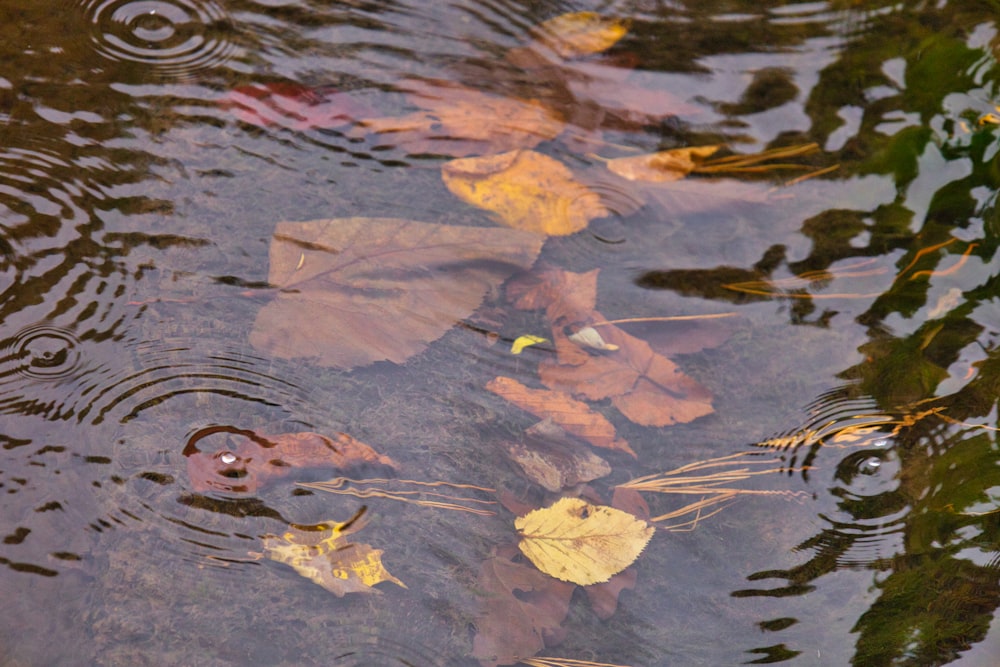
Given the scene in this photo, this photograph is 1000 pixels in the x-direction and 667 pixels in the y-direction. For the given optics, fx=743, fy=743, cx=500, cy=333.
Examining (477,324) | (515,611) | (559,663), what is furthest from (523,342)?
(559,663)

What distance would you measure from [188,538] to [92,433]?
34 cm

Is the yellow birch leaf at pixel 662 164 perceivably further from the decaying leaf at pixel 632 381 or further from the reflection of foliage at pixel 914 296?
the decaying leaf at pixel 632 381

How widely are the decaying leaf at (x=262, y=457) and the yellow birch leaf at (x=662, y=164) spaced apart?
3.95ft

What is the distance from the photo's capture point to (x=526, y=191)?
7.35 ft

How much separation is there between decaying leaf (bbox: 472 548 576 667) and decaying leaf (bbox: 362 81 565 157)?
4.17 feet

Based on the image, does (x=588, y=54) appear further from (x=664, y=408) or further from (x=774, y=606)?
(x=774, y=606)

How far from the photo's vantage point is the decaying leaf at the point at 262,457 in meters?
1.68

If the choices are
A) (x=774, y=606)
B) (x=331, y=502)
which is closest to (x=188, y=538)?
(x=331, y=502)

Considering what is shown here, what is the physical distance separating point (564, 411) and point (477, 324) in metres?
0.34

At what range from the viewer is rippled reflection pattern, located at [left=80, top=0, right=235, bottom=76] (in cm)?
235

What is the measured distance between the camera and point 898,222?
2.24 m

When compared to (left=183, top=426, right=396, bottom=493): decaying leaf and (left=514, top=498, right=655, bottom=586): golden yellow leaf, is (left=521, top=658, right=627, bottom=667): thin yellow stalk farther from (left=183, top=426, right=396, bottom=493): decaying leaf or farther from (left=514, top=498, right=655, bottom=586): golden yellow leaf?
(left=183, top=426, right=396, bottom=493): decaying leaf

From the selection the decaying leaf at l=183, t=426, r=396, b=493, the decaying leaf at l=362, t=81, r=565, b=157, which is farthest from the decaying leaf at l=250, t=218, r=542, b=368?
the decaying leaf at l=362, t=81, r=565, b=157

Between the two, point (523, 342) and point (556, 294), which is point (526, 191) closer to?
point (556, 294)
